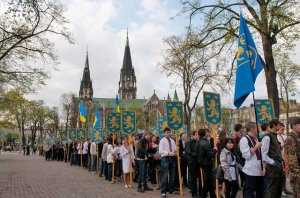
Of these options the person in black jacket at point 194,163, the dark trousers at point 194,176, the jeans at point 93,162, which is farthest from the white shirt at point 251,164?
the jeans at point 93,162

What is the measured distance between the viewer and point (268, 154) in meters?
8.47

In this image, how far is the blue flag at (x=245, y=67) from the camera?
9578 millimetres

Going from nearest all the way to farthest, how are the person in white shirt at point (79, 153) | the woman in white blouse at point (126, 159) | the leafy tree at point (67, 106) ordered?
the woman in white blouse at point (126, 159) → the person in white shirt at point (79, 153) → the leafy tree at point (67, 106)

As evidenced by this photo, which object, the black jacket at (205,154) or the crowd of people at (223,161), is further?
the black jacket at (205,154)

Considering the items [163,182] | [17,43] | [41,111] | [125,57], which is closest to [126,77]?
[125,57]

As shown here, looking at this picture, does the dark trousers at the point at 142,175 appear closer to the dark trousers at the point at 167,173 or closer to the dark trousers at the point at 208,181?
the dark trousers at the point at 167,173

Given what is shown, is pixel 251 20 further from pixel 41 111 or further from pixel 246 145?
pixel 41 111

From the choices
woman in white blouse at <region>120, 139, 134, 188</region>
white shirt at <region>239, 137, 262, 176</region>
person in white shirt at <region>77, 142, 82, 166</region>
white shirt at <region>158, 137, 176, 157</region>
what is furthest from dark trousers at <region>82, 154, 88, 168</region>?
white shirt at <region>239, 137, 262, 176</region>

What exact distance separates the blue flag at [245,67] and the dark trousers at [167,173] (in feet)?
14.5

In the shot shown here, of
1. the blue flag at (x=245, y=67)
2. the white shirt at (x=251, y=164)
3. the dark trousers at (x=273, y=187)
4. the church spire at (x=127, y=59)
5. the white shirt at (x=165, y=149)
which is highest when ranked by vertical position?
the church spire at (x=127, y=59)

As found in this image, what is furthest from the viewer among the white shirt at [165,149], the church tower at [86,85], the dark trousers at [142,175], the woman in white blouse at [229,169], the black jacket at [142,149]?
the church tower at [86,85]

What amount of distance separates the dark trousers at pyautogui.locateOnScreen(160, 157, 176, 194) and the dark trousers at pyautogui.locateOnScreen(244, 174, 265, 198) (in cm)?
448

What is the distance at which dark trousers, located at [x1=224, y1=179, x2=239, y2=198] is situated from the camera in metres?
10.7

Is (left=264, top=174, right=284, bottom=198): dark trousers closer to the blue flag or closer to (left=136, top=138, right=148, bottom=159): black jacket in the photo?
the blue flag
